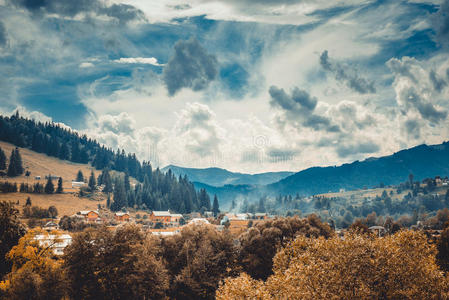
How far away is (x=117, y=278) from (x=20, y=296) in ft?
43.2

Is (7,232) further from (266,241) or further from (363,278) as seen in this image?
(363,278)

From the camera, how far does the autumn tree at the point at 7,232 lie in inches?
2308

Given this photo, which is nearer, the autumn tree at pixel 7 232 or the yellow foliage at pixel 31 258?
the yellow foliage at pixel 31 258

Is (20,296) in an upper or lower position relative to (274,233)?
lower

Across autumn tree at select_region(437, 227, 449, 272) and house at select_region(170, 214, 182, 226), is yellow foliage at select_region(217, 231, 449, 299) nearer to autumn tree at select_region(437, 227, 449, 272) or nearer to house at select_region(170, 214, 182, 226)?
autumn tree at select_region(437, 227, 449, 272)

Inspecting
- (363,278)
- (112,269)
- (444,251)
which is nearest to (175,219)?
(112,269)

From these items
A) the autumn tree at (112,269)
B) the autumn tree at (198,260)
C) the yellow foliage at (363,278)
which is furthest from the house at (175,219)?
the yellow foliage at (363,278)

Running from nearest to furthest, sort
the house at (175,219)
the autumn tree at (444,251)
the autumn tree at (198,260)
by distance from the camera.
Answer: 1. the autumn tree at (198,260)
2. the autumn tree at (444,251)
3. the house at (175,219)

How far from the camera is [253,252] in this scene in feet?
217

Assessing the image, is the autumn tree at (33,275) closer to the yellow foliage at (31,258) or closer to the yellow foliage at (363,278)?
the yellow foliage at (31,258)


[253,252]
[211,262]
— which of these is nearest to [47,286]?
[211,262]

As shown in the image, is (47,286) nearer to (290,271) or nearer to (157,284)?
(157,284)

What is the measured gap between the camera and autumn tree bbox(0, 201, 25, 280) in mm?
58625

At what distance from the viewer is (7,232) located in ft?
198
